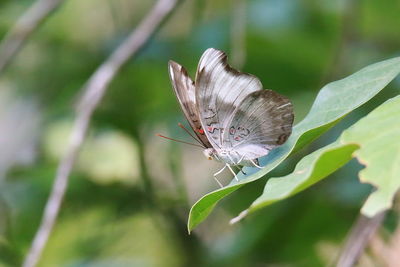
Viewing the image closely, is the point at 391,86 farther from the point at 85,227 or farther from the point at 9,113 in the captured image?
the point at 9,113

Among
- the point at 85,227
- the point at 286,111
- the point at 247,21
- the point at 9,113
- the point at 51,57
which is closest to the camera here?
the point at 286,111

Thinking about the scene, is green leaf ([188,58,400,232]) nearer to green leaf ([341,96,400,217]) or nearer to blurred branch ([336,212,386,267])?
green leaf ([341,96,400,217])

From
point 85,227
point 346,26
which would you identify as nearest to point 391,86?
point 346,26

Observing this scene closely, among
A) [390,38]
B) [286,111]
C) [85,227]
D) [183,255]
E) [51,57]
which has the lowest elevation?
[183,255]

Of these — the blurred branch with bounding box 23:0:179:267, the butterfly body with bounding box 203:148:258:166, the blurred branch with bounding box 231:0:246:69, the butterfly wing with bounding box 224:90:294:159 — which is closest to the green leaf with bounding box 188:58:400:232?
the butterfly wing with bounding box 224:90:294:159

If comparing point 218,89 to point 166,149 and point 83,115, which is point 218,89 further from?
point 166,149

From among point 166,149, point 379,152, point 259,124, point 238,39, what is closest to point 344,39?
point 238,39
